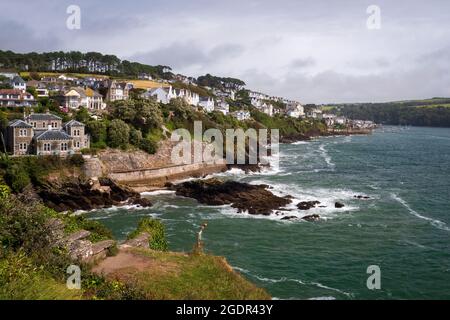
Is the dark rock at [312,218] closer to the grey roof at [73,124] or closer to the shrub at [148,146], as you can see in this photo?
the shrub at [148,146]

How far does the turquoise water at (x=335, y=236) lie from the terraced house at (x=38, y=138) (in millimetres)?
12365

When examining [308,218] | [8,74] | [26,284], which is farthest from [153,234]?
[8,74]

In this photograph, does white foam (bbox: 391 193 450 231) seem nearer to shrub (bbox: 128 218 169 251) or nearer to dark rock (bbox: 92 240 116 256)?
shrub (bbox: 128 218 169 251)

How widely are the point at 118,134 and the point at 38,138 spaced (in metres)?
10.6

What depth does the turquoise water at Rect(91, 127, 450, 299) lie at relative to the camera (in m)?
24.6

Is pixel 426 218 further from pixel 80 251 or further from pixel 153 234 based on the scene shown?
pixel 80 251

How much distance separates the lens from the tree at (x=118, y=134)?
54881 mm

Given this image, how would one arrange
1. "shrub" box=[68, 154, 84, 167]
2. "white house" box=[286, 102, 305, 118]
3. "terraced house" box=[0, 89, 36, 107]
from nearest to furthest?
"shrub" box=[68, 154, 84, 167] < "terraced house" box=[0, 89, 36, 107] < "white house" box=[286, 102, 305, 118]

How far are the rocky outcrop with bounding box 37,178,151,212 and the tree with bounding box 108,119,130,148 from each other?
8.70 m

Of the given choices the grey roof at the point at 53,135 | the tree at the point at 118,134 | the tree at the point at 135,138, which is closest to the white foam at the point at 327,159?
the tree at the point at 135,138

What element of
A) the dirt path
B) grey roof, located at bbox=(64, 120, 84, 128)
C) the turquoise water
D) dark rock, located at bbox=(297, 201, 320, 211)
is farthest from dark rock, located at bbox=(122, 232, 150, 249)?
grey roof, located at bbox=(64, 120, 84, 128)

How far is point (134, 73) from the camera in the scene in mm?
133500
